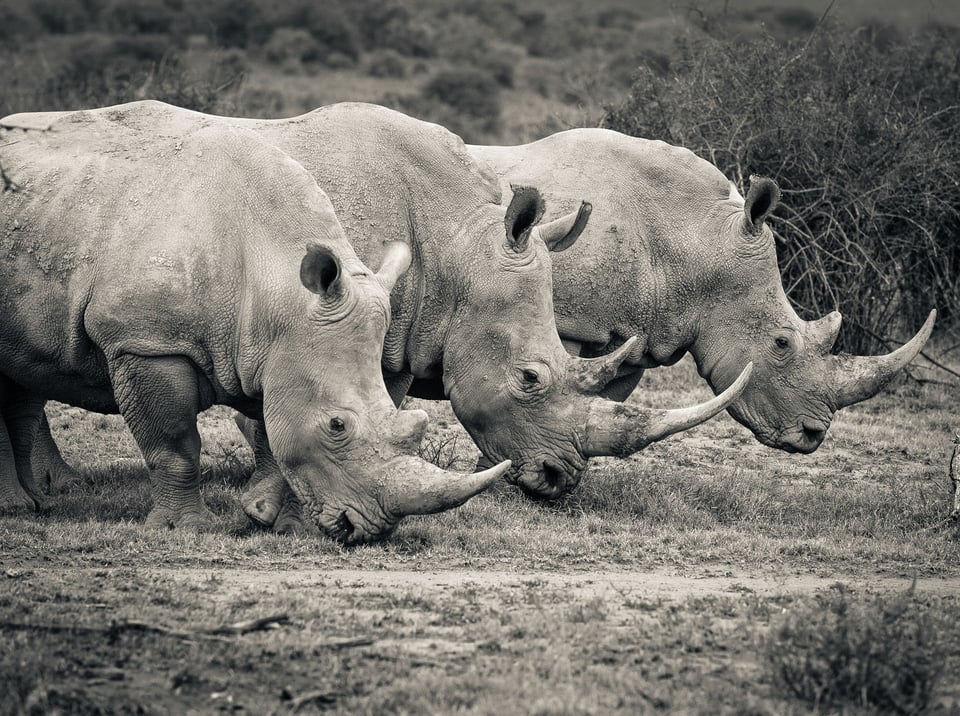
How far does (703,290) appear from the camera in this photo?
32.1 feet

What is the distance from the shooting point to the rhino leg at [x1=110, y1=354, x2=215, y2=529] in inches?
304

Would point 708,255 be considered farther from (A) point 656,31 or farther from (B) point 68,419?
(A) point 656,31

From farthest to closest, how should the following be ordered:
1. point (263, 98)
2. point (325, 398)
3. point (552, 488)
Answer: point (263, 98) → point (552, 488) → point (325, 398)

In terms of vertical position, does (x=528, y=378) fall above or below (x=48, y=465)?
above

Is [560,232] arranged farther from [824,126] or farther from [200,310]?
[824,126]

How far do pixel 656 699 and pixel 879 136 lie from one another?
9.42m

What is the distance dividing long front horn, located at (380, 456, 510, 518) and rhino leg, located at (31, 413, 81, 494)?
2881 mm

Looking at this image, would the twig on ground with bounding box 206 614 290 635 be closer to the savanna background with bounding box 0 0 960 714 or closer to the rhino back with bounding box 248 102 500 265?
the savanna background with bounding box 0 0 960 714

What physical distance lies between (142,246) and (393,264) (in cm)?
127

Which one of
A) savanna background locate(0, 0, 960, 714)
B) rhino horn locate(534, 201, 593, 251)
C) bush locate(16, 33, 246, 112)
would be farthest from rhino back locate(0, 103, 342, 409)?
bush locate(16, 33, 246, 112)

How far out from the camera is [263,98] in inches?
1030

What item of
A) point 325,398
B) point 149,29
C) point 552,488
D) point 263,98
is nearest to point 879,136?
point 552,488

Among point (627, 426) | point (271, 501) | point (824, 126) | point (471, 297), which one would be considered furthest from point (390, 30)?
point (271, 501)

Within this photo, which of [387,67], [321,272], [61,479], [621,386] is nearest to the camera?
[321,272]
